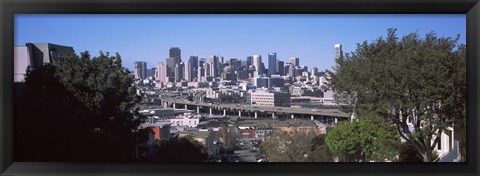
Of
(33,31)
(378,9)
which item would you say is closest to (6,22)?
(33,31)

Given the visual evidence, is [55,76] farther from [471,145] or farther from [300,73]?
[471,145]

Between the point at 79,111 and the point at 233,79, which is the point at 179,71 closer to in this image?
the point at 233,79

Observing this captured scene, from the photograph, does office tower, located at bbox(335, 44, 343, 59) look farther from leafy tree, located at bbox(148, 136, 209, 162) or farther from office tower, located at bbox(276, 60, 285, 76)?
leafy tree, located at bbox(148, 136, 209, 162)

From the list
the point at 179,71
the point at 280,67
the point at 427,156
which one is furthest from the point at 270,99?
the point at 427,156

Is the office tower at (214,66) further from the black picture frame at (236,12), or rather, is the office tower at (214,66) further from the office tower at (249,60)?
the black picture frame at (236,12)

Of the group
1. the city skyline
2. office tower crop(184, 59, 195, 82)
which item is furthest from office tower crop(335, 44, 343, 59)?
office tower crop(184, 59, 195, 82)

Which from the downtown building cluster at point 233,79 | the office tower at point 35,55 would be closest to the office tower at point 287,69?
the downtown building cluster at point 233,79

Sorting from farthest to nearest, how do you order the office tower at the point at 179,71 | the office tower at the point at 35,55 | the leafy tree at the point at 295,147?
the office tower at the point at 179,71 → the leafy tree at the point at 295,147 → the office tower at the point at 35,55

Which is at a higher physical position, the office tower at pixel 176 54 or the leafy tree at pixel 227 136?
the office tower at pixel 176 54
